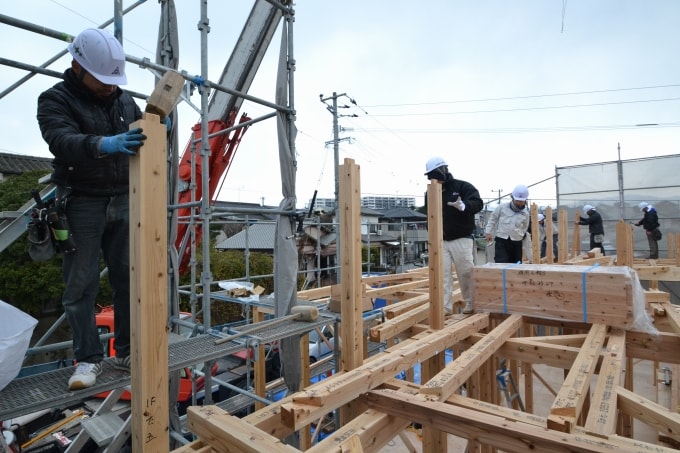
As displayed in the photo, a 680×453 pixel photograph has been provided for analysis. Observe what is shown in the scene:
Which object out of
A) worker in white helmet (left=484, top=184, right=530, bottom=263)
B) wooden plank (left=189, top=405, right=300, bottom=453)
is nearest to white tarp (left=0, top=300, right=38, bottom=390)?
wooden plank (left=189, top=405, right=300, bottom=453)

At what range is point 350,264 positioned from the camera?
9.28 feet

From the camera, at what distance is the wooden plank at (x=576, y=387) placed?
1943 millimetres

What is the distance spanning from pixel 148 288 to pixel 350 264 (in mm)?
1631

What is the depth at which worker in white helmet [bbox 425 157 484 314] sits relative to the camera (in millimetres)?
4293

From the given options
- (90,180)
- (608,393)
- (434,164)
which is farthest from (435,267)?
(90,180)

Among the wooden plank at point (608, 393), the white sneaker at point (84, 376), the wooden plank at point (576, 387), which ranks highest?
the white sneaker at point (84, 376)

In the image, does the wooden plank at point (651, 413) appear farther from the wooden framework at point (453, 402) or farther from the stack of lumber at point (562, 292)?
the stack of lumber at point (562, 292)

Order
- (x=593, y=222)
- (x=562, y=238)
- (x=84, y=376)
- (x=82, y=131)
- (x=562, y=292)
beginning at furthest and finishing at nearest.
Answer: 1. (x=593, y=222)
2. (x=562, y=238)
3. (x=562, y=292)
4. (x=82, y=131)
5. (x=84, y=376)

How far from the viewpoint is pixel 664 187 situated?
12.9m

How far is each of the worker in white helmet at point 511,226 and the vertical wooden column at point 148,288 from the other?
19.5 feet

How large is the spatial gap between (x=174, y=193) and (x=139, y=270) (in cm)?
235

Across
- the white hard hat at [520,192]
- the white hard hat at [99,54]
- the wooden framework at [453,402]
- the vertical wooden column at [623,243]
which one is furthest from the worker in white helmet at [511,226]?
the white hard hat at [99,54]

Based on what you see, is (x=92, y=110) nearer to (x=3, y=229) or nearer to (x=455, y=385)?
(x=3, y=229)

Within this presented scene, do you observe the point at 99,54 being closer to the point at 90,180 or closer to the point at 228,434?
the point at 90,180
